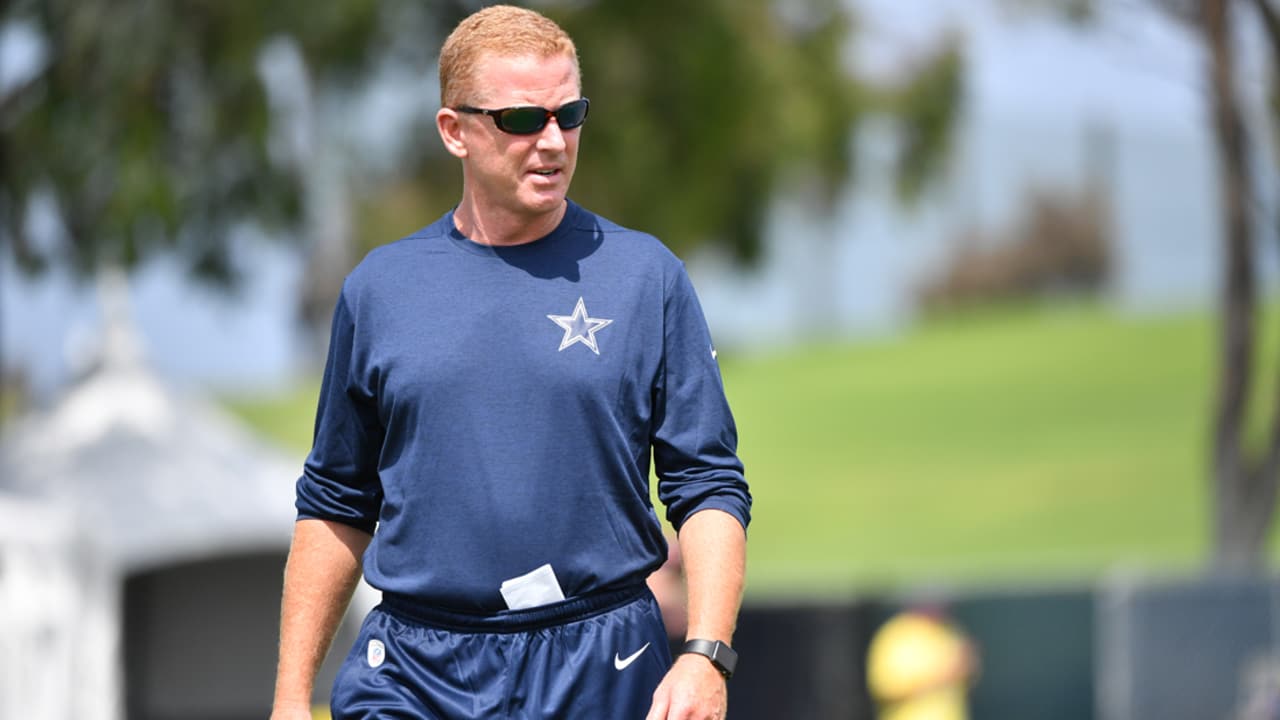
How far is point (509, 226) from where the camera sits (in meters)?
3.23

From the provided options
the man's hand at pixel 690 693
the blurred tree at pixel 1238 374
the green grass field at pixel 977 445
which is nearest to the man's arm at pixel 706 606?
the man's hand at pixel 690 693

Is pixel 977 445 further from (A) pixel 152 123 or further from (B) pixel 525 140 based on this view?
(B) pixel 525 140

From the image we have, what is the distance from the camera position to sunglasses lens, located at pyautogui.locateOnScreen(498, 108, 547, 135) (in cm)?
319

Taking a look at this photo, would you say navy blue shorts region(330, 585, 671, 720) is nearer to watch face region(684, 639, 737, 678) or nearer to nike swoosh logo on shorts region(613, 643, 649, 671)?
nike swoosh logo on shorts region(613, 643, 649, 671)

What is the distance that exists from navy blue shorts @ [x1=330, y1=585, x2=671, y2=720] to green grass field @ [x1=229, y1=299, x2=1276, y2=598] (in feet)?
117

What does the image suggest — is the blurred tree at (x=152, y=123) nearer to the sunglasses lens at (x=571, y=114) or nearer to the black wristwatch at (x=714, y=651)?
the sunglasses lens at (x=571, y=114)

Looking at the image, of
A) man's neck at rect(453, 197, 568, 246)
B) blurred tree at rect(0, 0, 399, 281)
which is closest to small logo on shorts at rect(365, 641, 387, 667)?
man's neck at rect(453, 197, 568, 246)

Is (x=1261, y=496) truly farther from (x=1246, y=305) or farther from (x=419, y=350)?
(x=419, y=350)

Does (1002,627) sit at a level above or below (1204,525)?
above

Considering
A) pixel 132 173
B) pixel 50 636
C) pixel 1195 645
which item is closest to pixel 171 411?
pixel 132 173

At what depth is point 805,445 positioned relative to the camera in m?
62.8

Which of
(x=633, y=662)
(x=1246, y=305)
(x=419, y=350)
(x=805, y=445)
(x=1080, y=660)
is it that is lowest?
(x=805, y=445)

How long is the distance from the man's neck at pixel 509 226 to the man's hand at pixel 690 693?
0.74 m

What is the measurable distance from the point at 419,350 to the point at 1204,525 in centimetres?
4894
